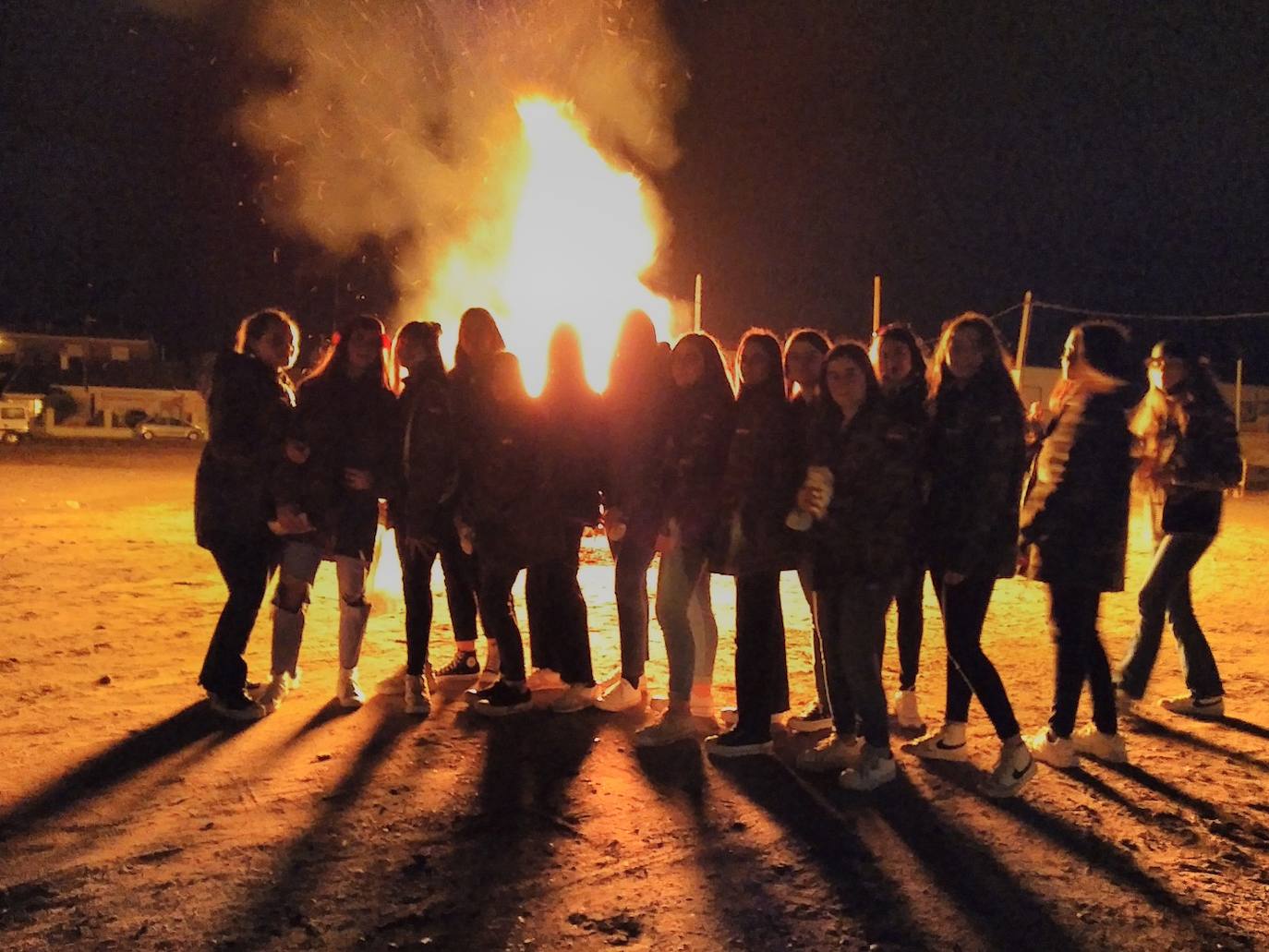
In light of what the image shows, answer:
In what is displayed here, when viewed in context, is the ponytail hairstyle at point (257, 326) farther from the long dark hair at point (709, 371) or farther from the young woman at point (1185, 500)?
the young woman at point (1185, 500)

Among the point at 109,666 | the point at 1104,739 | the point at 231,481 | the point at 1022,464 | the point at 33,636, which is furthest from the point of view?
the point at 33,636

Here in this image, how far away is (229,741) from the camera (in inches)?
178

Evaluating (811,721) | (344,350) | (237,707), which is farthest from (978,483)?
(237,707)

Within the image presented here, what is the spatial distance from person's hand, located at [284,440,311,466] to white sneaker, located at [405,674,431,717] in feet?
4.08

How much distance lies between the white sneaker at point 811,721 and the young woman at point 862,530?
0.66m

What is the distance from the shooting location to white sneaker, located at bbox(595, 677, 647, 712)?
202 inches

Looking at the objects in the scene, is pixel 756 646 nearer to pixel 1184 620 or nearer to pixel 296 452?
pixel 296 452

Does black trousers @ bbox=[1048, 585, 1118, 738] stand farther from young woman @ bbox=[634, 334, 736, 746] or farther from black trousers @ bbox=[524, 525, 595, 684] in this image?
black trousers @ bbox=[524, 525, 595, 684]

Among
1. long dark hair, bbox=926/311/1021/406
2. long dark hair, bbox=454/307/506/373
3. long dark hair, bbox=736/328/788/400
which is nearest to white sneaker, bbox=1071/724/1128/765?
long dark hair, bbox=926/311/1021/406

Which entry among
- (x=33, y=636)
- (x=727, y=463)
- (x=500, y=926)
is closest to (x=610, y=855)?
(x=500, y=926)

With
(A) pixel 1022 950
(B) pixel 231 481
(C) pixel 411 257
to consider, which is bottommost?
(A) pixel 1022 950

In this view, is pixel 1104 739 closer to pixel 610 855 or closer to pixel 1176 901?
pixel 1176 901

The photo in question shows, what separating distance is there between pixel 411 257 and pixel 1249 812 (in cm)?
1253

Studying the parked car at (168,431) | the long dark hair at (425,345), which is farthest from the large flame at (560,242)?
the parked car at (168,431)
